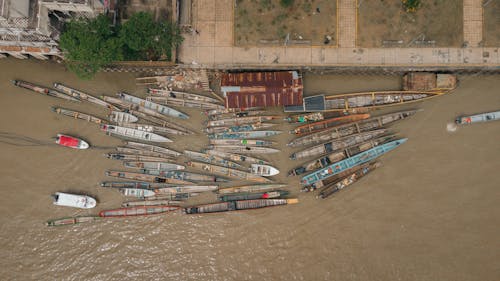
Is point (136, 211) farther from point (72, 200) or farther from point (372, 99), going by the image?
point (372, 99)

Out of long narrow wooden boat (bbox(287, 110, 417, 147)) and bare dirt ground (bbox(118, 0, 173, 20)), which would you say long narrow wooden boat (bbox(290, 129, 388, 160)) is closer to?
long narrow wooden boat (bbox(287, 110, 417, 147))

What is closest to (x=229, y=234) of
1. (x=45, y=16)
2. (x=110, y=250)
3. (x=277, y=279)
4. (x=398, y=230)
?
(x=277, y=279)

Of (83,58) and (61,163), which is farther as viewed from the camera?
(61,163)

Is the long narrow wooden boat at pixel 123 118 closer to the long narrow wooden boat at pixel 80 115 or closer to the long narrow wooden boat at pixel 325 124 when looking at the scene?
the long narrow wooden boat at pixel 80 115

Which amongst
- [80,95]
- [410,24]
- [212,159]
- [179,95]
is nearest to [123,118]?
[80,95]

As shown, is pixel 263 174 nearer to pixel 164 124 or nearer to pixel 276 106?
pixel 276 106
